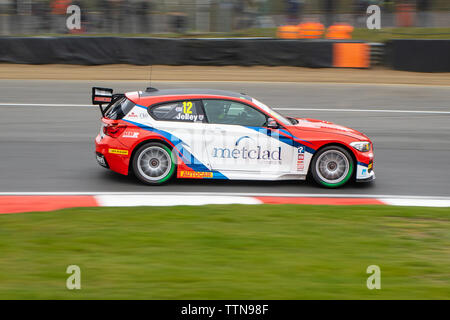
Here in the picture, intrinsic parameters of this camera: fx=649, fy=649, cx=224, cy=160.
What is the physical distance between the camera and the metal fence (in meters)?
23.4

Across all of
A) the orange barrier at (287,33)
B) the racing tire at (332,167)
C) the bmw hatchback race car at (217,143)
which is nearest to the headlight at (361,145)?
the bmw hatchback race car at (217,143)

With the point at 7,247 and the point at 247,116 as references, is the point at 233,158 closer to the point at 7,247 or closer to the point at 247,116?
the point at 247,116

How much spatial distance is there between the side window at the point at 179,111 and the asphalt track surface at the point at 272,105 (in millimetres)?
1055

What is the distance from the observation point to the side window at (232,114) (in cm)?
965

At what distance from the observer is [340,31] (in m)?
23.6

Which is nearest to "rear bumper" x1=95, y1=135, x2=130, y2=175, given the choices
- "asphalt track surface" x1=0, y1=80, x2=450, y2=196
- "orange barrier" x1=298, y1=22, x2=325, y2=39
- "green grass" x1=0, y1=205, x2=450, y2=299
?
"asphalt track surface" x1=0, y1=80, x2=450, y2=196

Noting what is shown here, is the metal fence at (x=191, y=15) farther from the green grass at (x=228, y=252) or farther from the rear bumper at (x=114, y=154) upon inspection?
the green grass at (x=228, y=252)

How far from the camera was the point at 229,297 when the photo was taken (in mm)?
5215

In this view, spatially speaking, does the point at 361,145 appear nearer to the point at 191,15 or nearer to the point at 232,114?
the point at 232,114

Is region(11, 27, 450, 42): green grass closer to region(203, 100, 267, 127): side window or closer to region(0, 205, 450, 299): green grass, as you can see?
region(203, 100, 267, 127): side window

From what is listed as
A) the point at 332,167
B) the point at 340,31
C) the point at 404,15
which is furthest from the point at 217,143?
the point at 404,15

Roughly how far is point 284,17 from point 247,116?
603 inches

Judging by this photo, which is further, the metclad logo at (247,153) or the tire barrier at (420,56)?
the tire barrier at (420,56)

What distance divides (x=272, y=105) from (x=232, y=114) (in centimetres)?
774
